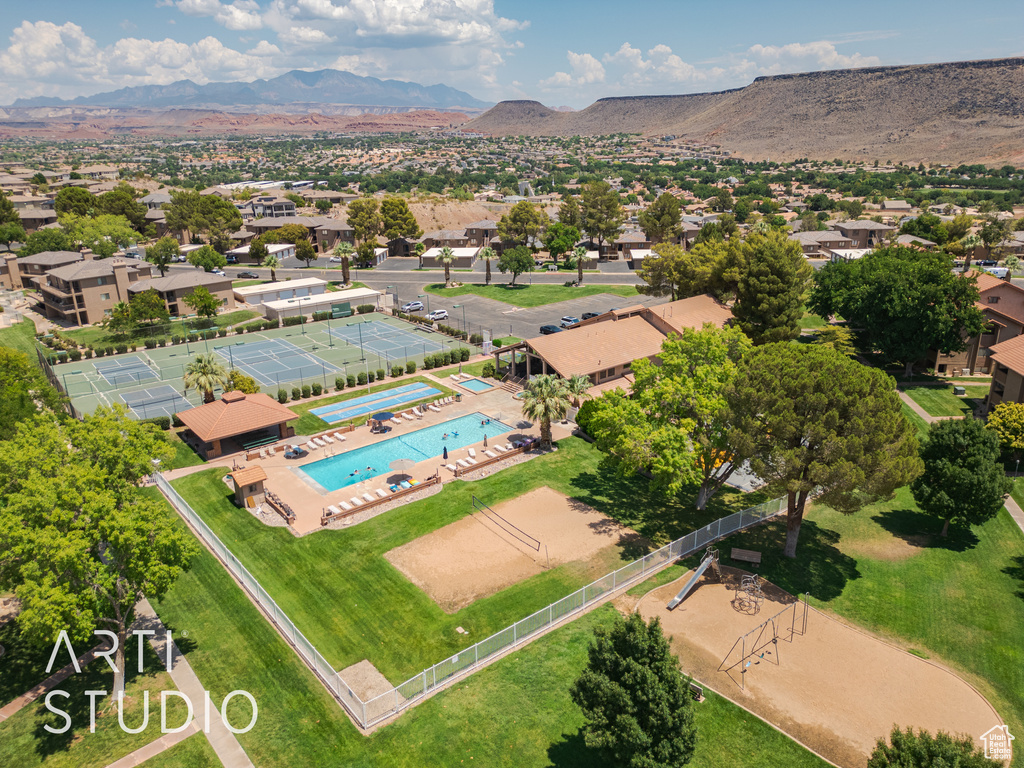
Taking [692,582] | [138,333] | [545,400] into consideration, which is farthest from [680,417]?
[138,333]

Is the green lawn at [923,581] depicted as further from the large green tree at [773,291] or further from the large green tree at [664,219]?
the large green tree at [664,219]

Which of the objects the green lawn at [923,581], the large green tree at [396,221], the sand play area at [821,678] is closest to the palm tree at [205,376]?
the sand play area at [821,678]

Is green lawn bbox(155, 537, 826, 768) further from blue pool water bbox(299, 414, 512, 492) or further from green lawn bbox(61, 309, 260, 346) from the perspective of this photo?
green lawn bbox(61, 309, 260, 346)

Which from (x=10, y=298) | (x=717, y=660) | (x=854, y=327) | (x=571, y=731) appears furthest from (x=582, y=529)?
(x=10, y=298)

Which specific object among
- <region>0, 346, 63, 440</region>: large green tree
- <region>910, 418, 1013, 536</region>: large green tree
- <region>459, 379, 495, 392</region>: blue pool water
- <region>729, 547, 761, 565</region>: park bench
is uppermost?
<region>0, 346, 63, 440</region>: large green tree

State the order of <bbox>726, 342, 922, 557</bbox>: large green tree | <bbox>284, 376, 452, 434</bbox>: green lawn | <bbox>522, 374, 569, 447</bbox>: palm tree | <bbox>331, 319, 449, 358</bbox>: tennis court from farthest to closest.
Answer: <bbox>331, 319, 449, 358</bbox>: tennis court, <bbox>284, 376, 452, 434</bbox>: green lawn, <bbox>522, 374, 569, 447</bbox>: palm tree, <bbox>726, 342, 922, 557</bbox>: large green tree

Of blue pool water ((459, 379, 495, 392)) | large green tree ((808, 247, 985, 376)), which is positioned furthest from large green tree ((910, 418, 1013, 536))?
blue pool water ((459, 379, 495, 392))

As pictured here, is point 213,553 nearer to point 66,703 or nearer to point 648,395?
→ point 66,703
